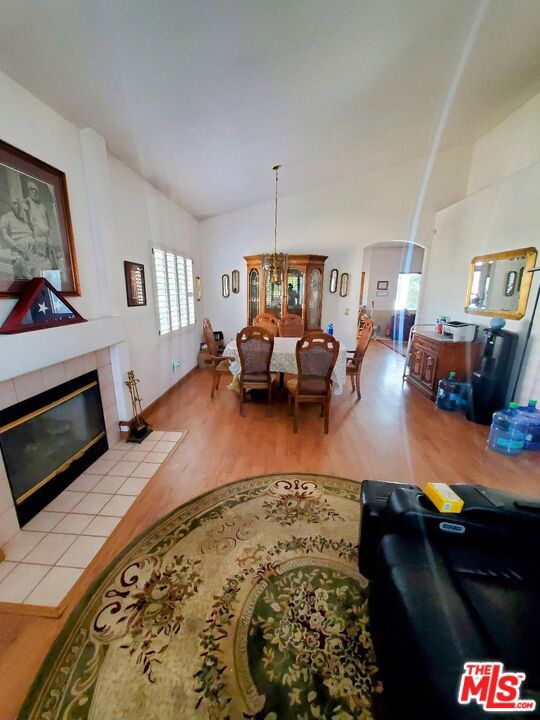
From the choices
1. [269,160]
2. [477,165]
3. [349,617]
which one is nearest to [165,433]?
[349,617]

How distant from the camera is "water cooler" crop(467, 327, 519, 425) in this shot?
3.10m

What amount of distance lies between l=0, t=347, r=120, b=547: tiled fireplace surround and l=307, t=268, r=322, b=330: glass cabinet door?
3.45 m

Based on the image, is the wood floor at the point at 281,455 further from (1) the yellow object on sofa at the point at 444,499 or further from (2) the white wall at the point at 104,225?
(1) the yellow object on sofa at the point at 444,499

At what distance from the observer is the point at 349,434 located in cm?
297

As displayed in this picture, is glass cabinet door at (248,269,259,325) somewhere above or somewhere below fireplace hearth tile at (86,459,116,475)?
above

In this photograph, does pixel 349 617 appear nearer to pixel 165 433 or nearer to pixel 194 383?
pixel 165 433

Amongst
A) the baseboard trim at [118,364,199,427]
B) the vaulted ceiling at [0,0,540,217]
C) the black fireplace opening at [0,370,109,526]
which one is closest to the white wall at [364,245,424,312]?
the vaulted ceiling at [0,0,540,217]

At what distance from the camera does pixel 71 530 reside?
1799mm

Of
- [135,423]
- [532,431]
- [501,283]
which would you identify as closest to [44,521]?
[135,423]

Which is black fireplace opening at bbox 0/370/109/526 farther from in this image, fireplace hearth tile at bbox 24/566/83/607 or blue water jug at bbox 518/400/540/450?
blue water jug at bbox 518/400/540/450

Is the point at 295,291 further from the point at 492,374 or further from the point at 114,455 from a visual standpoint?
the point at 114,455

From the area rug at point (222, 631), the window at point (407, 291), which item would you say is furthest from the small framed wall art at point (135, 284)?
the window at point (407, 291)

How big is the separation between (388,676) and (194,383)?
387cm

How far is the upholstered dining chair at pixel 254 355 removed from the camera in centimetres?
303
